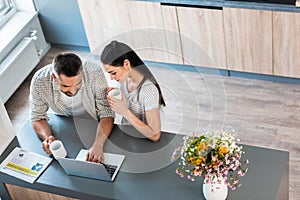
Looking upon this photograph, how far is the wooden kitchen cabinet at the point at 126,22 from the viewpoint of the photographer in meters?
4.57

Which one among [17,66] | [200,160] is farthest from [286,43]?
[17,66]

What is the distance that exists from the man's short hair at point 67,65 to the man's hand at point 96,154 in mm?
425

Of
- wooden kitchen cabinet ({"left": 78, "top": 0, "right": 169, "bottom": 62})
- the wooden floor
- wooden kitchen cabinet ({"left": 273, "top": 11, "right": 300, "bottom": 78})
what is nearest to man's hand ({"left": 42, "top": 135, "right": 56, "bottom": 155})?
the wooden floor

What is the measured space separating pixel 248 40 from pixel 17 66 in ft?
6.71

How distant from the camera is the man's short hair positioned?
10.1ft

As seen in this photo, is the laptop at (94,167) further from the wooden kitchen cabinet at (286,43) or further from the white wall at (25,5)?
the white wall at (25,5)

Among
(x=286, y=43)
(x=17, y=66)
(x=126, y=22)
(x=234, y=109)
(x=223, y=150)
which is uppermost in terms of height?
(x=223, y=150)

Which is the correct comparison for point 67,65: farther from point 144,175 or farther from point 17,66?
point 17,66

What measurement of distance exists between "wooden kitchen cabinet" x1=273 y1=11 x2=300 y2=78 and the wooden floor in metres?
0.18

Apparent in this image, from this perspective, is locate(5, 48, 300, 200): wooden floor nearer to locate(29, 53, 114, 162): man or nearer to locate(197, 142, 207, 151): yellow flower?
locate(29, 53, 114, 162): man

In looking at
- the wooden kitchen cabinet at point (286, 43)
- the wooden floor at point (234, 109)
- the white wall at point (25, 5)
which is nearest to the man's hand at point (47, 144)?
the wooden floor at point (234, 109)

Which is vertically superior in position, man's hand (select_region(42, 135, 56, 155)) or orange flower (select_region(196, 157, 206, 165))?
orange flower (select_region(196, 157, 206, 165))

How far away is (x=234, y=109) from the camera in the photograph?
4375mm

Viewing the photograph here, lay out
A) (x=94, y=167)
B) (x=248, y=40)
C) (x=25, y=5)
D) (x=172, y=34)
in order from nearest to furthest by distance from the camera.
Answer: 1. (x=94, y=167)
2. (x=248, y=40)
3. (x=172, y=34)
4. (x=25, y=5)
